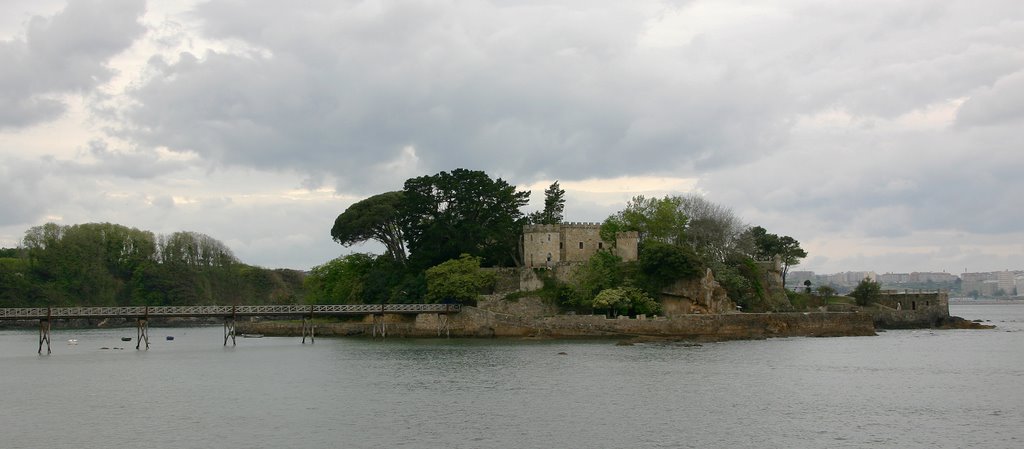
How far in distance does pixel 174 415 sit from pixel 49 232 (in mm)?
102745

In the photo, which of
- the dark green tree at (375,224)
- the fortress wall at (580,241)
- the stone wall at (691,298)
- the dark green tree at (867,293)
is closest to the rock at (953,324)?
the dark green tree at (867,293)

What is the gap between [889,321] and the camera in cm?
8475

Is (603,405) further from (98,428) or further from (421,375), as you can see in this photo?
(98,428)

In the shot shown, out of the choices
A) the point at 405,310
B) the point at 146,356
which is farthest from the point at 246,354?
the point at 405,310

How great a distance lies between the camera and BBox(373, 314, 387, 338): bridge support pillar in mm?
74625

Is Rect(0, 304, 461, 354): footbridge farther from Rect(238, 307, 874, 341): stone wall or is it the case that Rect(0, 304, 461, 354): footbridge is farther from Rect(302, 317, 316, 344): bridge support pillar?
Rect(238, 307, 874, 341): stone wall

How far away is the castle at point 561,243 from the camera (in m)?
79.6

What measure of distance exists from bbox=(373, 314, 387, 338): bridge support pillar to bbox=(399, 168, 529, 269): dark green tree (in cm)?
577

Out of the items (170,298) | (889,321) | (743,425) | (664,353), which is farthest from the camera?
(170,298)

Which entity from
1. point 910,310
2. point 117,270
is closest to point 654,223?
point 910,310

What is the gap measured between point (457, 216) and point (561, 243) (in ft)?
29.4

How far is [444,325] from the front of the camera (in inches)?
2926

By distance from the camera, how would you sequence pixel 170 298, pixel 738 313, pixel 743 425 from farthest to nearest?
pixel 170 298, pixel 738 313, pixel 743 425

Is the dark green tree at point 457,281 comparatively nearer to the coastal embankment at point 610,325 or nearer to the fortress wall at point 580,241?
the coastal embankment at point 610,325
